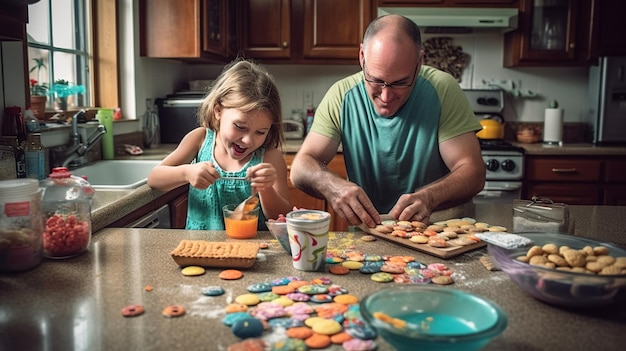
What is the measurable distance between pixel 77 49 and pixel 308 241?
2.51 metres

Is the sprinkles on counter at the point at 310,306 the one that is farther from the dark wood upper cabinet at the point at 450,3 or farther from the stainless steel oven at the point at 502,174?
the dark wood upper cabinet at the point at 450,3

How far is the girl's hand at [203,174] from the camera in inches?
64.8

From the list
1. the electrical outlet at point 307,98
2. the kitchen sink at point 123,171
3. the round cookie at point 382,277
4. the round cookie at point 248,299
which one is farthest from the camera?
the electrical outlet at point 307,98

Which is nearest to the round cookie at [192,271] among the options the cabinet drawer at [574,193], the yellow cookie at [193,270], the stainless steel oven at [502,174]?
the yellow cookie at [193,270]

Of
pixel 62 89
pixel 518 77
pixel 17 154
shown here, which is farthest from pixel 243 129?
pixel 518 77

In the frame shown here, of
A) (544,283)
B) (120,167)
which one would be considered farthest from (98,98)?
(544,283)

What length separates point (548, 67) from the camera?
4.20 metres

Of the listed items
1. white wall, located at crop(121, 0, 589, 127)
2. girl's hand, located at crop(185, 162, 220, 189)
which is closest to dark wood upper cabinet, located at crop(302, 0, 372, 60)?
white wall, located at crop(121, 0, 589, 127)

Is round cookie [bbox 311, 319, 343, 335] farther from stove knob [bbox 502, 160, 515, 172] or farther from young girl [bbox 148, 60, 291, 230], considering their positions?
stove knob [bbox 502, 160, 515, 172]

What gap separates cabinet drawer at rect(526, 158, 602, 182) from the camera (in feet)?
11.7

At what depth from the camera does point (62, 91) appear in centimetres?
280

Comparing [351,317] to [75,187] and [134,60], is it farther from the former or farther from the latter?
[134,60]

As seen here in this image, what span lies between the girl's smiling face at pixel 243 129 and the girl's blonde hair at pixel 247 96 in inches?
0.7

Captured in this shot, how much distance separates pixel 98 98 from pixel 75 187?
219cm
